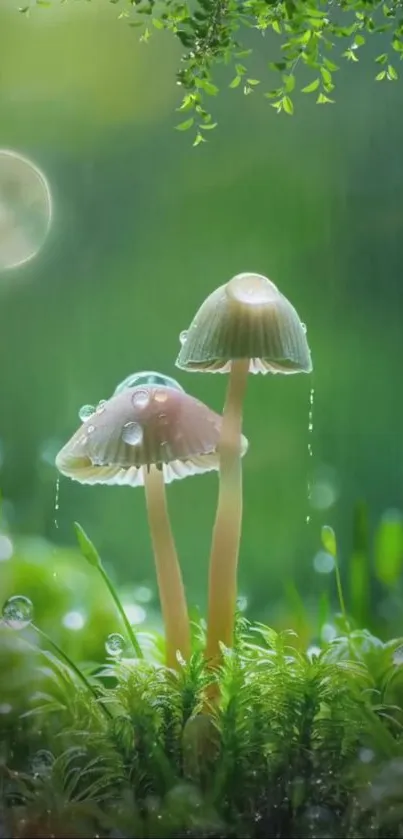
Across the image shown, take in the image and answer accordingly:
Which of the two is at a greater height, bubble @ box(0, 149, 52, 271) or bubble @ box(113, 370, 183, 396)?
bubble @ box(0, 149, 52, 271)

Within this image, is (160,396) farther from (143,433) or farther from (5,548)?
(5,548)

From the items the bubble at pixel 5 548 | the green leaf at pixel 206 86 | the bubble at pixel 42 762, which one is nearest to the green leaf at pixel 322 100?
the green leaf at pixel 206 86

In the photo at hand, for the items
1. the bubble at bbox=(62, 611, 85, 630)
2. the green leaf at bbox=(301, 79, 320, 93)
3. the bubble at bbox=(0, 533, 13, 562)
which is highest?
the green leaf at bbox=(301, 79, 320, 93)

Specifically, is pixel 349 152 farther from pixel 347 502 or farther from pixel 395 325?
pixel 347 502

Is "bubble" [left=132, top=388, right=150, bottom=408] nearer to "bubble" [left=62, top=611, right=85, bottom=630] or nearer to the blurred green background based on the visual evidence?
the blurred green background

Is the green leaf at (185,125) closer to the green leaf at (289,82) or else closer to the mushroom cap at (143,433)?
the green leaf at (289,82)

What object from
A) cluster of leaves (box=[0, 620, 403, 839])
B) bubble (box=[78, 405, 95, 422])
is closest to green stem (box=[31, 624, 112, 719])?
cluster of leaves (box=[0, 620, 403, 839])

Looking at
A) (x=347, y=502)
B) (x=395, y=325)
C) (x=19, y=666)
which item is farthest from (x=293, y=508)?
(x=19, y=666)
